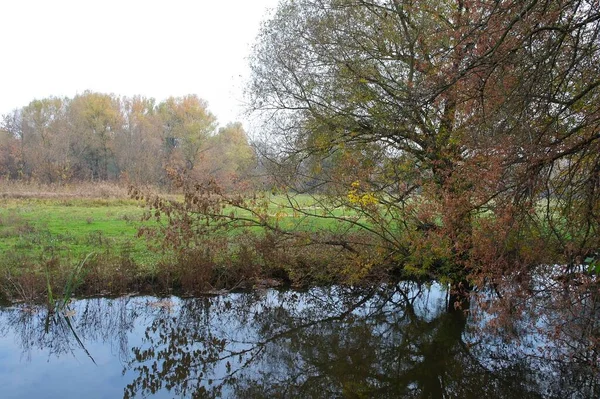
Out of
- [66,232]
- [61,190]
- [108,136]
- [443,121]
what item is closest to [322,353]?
[443,121]

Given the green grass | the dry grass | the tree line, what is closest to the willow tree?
the green grass

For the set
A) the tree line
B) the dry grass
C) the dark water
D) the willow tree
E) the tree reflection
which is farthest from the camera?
the tree line

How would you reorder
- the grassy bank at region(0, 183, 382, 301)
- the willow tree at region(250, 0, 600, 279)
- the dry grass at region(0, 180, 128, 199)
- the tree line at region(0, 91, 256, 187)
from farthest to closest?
the tree line at region(0, 91, 256, 187) → the dry grass at region(0, 180, 128, 199) → the grassy bank at region(0, 183, 382, 301) → the willow tree at region(250, 0, 600, 279)

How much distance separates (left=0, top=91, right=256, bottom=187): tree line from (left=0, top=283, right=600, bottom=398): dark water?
1182 inches

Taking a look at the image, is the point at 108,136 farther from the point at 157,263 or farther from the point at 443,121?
the point at 443,121

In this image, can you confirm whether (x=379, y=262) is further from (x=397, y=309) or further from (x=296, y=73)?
(x=296, y=73)

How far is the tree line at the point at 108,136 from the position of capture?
135ft

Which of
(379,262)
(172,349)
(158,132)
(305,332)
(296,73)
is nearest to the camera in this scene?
(172,349)

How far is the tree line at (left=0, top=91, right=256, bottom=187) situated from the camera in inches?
1623

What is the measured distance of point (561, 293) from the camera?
5660mm

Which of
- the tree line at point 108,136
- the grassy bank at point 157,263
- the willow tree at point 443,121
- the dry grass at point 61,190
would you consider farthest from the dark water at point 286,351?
the tree line at point 108,136

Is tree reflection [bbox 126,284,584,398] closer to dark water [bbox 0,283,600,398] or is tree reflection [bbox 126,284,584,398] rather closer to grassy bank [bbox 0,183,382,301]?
dark water [bbox 0,283,600,398]

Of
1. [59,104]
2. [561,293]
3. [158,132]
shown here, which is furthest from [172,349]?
[59,104]

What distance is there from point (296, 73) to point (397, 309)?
18.8 ft
